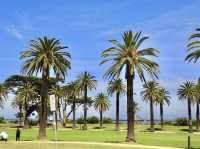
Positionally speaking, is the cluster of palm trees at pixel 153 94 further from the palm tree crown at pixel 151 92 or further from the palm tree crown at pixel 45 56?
the palm tree crown at pixel 45 56

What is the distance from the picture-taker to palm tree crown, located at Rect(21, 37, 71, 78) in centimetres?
6688

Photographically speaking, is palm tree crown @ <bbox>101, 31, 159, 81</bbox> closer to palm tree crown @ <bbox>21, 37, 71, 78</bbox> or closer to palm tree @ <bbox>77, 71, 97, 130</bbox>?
palm tree crown @ <bbox>21, 37, 71, 78</bbox>

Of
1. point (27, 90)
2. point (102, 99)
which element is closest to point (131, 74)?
point (27, 90)

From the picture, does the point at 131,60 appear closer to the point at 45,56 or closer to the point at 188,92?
the point at 45,56

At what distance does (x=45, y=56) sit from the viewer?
66750mm

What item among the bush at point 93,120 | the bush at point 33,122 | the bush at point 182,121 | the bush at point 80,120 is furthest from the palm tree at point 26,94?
the bush at point 182,121

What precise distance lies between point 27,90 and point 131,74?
263ft

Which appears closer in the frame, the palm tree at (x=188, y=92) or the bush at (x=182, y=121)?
the palm tree at (x=188, y=92)

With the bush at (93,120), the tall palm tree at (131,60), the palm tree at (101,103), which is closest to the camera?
the tall palm tree at (131,60)

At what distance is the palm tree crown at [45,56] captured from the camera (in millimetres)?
66875

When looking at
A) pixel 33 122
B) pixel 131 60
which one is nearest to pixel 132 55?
pixel 131 60

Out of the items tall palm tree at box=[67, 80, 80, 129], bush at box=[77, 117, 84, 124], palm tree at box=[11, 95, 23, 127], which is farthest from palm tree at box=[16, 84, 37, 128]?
bush at box=[77, 117, 84, 124]

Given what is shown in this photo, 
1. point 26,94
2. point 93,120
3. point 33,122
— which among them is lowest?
point 33,122

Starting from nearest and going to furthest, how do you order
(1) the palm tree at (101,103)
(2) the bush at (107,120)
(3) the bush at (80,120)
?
(1) the palm tree at (101,103) → (3) the bush at (80,120) → (2) the bush at (107,120)
